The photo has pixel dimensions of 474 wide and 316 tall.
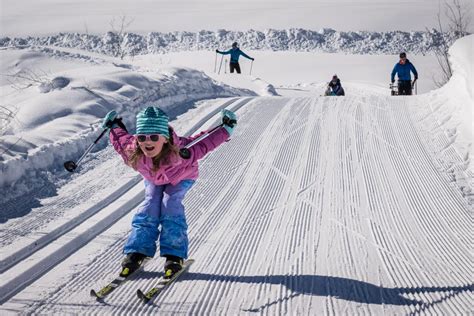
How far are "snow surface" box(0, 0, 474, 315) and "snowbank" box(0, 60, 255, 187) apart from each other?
29 millimetres

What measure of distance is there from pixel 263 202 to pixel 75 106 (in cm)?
409

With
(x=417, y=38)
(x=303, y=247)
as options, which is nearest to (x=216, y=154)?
(x=303, y=247)

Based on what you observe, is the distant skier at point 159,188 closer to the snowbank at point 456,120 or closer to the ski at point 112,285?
the ski at point 112,285

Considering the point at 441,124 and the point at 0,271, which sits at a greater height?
the point at 441,124

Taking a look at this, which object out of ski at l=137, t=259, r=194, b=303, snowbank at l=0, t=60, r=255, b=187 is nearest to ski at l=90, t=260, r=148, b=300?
ski at l=137, t=259, r=194, b=303

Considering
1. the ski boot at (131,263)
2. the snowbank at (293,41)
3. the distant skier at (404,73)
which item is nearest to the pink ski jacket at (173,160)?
the ski boot at (131,263)

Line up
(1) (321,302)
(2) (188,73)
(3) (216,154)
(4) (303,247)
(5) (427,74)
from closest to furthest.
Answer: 1. (1) (321,302)
2. (4) (303,247)
3. (3) (216,154)
4. (2) (188,73)
5. (5) (427,74)

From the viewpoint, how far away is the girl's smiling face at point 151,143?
385 centimetres

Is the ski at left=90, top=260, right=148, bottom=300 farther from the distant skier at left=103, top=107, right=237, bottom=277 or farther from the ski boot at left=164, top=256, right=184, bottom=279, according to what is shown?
the ski boot at left=164, top=256, right=184, bottom=279

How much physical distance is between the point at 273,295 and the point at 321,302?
0.32 metres

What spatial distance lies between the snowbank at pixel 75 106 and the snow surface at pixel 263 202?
3 centimetres

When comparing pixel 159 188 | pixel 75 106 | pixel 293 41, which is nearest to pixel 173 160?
pixel 159 188

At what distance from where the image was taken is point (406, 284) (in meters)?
3.79

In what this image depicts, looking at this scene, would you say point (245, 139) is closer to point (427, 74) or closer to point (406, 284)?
point (406, 284)
